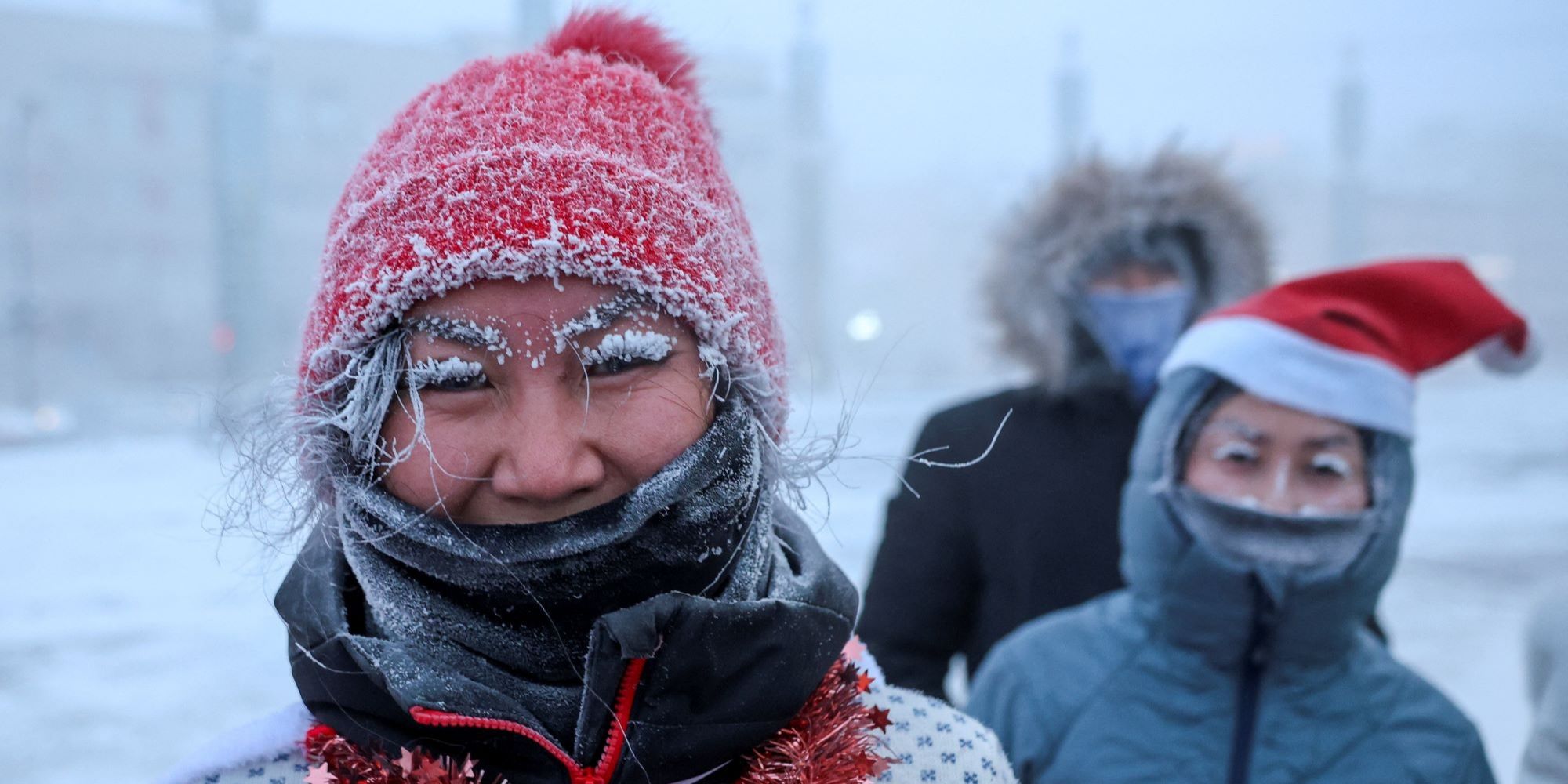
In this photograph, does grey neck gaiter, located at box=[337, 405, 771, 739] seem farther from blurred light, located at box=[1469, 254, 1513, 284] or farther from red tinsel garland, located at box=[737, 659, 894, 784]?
blurred light, located at box=[1469, 254, 1513, 284]

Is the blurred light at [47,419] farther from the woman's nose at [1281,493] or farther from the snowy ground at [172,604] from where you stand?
the woman's nose at [1281,493]

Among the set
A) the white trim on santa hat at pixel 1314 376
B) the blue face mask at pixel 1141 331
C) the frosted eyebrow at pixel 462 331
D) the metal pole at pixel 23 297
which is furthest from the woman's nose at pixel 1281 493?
the metal pole at pixel 23 297

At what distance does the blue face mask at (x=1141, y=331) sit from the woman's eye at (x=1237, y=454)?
72 cm

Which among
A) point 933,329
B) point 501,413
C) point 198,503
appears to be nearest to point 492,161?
point 501,413

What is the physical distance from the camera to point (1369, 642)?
5.84 ft

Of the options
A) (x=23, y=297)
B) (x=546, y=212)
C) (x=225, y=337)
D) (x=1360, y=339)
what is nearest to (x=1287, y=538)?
(x=1360, y=339)

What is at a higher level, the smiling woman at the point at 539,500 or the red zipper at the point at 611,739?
the smiling woman at the point at 539,500

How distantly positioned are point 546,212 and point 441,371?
18 centimetres

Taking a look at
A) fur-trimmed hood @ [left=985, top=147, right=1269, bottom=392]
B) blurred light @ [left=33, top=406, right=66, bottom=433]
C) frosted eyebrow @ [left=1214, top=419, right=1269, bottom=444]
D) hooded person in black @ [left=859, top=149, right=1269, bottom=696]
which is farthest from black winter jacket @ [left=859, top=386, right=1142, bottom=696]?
blurred light @ [left=33, top=406, right=66, bottom=433]

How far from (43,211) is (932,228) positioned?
15.9m

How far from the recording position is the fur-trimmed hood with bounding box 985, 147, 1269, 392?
105 inches

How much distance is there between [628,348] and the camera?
0.97m

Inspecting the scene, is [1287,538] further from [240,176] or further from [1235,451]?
[240,176]

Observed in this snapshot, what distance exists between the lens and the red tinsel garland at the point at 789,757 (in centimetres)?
93
